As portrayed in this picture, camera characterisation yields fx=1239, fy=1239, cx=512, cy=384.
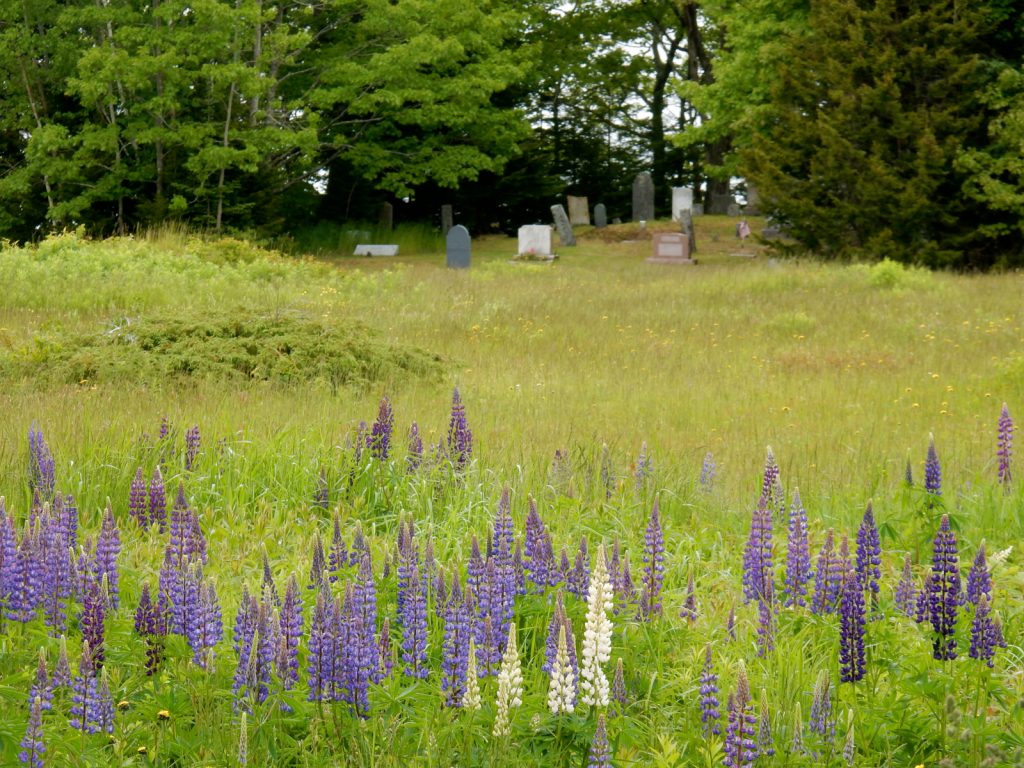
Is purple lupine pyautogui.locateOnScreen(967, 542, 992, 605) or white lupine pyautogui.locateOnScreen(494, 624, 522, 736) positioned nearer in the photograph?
white lupine pyautogui.locateOnScreen(494, 624, 522, 736)

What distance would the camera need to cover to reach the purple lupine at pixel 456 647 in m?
3.53

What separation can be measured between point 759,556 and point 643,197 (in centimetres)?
3753

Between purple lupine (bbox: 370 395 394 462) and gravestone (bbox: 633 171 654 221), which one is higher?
gravestone (bbox: 633 171 654 221)

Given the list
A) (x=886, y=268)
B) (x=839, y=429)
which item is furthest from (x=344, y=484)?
(x=886, y=268)

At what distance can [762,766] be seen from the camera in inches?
138

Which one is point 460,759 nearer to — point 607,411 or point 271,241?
point 607,411

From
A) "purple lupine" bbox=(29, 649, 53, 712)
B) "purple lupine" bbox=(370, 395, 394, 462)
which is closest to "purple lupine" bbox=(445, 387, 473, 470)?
"purple lupine" bbox=(370, 395, 394, 462)

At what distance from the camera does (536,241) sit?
30.3m

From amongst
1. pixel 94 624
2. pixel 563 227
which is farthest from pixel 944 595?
pixel 563 227

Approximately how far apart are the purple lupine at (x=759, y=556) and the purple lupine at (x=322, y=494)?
2814 millimetres

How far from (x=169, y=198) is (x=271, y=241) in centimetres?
270

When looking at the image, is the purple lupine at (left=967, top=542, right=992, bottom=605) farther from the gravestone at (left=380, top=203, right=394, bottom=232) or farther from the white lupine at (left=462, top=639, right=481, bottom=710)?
the gravestone at (left=380, top=203, right=394, bottom=232)

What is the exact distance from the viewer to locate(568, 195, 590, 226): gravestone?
4116 cm

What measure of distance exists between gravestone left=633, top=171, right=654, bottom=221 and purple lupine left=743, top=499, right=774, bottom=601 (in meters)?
37.2
